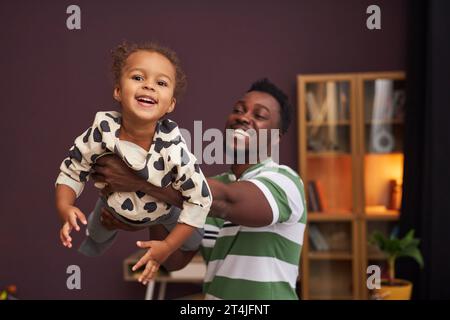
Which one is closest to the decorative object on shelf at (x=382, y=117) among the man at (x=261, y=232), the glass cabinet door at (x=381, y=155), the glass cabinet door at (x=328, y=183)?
the glass cabinet door at (x=381, y=155)

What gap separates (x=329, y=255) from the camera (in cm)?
379

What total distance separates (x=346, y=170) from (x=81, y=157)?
290cm

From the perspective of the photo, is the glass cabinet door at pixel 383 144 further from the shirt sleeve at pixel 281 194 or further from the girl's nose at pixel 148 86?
the girl's nose at pixel 148 86

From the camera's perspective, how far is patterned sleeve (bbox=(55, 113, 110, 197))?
1.00 metres

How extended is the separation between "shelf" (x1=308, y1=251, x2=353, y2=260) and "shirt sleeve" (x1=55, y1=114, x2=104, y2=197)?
2.89m

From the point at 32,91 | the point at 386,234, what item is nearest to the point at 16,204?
the point at 32,91

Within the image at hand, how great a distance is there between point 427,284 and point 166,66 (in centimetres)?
294

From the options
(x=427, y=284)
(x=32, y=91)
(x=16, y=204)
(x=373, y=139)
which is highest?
(x=32, y=91)

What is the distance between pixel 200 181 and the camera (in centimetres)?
98

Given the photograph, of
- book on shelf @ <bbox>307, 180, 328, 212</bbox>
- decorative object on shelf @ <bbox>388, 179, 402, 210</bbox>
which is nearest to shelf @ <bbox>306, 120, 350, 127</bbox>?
book on shelf @ <bbox>307, 180, 328, 212</bbox>

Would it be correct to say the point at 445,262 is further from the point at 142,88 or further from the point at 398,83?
the point at 142,88

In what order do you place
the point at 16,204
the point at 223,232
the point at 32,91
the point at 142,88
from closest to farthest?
the point at 142,88 < the point at 223,232 < the point at 32,91 < the point at 16,204

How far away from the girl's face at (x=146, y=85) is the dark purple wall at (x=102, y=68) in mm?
2339

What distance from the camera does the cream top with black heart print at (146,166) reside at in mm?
964
